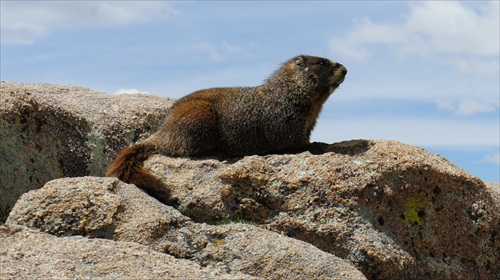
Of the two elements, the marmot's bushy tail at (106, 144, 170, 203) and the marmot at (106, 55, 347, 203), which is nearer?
the marmot's bushy tail at (106, 144, 170, 203)

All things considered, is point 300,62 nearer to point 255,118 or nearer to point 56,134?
point 255,118

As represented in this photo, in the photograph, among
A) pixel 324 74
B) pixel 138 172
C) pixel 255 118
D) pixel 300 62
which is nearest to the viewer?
pixel 138 172

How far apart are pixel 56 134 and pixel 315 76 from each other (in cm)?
395

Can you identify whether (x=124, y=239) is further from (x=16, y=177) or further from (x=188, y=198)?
(x=16, y=177)

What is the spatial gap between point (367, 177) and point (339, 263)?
185cm

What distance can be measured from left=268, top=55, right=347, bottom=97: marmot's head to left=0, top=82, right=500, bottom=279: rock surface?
0.95 metres

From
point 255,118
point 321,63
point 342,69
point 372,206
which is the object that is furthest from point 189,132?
point 372,206

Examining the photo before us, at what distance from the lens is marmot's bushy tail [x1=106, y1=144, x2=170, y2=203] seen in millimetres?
9750

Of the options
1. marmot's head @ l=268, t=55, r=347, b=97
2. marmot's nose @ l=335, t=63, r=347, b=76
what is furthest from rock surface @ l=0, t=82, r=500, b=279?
marmot's nose @ l=335, t=63, r=347, b=76

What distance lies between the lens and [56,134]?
11.6m

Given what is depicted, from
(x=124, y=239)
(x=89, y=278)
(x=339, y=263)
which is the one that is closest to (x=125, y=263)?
(x=89, y=278)

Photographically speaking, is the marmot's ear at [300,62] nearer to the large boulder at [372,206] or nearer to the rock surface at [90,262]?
the large boulder at [372,206]

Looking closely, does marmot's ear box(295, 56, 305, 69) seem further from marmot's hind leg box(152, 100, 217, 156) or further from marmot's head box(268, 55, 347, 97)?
marmot's hind leg box(152, 100, 217, 156)

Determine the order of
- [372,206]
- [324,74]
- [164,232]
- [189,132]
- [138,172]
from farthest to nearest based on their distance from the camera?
1. [324,74]
2. [189,132]
3. [138,172]
4. [372,206]
5. [164,232]
